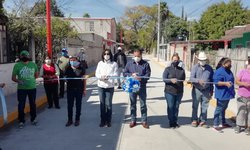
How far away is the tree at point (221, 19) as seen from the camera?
39.7m

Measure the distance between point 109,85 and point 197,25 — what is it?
3650cm

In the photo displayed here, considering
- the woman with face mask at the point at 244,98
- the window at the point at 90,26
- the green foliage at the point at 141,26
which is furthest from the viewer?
the green foliage at the point at 141,26

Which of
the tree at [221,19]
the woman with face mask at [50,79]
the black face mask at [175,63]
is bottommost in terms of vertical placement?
the woman with face mask at [50,79]

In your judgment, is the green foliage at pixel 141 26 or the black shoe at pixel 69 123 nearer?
the black shoe at pixel 69 123

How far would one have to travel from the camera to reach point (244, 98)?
711cm

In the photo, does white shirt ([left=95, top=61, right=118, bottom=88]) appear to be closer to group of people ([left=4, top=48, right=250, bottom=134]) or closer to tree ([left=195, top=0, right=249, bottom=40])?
group of people ([left=4, top=48, right=250, bottom=134])

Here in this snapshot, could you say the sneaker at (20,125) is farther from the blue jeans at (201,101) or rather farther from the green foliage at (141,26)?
the green foliage at (141,26)

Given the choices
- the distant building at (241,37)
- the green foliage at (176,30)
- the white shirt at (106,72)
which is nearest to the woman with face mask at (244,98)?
the white shirt at (106,72)

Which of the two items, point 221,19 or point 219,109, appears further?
point 221,19

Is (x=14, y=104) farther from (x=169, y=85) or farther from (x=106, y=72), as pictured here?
(x=169, y=85)

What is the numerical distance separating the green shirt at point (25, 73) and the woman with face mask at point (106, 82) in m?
1.48

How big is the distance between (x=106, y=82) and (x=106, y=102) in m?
0.50

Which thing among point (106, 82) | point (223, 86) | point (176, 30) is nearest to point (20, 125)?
point (106, 82)

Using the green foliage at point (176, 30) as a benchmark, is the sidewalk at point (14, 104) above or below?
below
